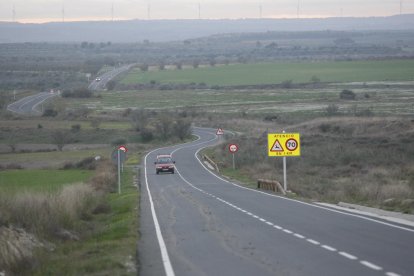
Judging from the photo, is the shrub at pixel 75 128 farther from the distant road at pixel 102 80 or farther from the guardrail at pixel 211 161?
the distant road at pixel 102 80

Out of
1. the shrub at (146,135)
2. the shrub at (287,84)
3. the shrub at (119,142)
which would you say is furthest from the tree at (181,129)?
the shrub at (287,84)

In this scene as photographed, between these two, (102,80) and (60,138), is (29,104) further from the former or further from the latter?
(102,80)

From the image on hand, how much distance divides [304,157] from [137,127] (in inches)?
1651

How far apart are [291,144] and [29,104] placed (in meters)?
95.5

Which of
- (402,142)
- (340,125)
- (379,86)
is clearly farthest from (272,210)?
(379,86)

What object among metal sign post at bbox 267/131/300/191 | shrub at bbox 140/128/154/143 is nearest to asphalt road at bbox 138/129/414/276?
metal sign post at bbox 267/131/300/191

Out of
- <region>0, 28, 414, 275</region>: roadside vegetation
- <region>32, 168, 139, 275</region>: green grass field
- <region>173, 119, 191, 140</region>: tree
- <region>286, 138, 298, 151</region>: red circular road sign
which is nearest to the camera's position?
<region>32, 168, 139, 275</region>: green grass field

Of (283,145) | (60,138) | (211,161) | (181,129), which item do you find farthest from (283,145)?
(181,129)

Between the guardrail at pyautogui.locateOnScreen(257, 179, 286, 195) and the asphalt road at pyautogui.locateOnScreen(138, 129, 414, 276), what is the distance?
17.5ft

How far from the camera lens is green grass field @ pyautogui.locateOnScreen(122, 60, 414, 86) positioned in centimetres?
14688

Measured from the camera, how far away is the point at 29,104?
12569 centimetres

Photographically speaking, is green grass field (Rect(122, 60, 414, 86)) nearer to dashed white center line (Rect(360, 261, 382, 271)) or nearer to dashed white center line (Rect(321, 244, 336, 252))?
dashed white center line (Rect(321, 244, 336, 252))

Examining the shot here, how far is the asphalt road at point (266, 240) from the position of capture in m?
13.9

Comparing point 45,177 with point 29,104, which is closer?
point 45,177
